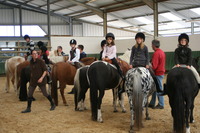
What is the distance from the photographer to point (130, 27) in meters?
27.2

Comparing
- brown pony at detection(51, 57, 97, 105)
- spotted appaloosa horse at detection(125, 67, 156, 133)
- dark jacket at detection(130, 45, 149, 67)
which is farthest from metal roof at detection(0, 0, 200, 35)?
spotted appaloosa horse at detection(125, 67, 156, 133)

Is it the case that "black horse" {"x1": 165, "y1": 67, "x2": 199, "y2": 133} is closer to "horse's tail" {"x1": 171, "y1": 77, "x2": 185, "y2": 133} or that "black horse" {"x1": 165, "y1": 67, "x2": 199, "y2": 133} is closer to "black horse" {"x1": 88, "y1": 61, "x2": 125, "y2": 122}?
"horse's tail" {"x1": 171, "y1": 77, "x2": 185, "y2": 133}

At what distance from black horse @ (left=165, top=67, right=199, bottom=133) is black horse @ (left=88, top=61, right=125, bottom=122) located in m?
1.66

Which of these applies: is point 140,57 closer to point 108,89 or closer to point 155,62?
point 108,89

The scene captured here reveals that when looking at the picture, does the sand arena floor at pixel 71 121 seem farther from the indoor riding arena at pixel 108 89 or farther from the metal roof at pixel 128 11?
the metal roof at pixel 128 11

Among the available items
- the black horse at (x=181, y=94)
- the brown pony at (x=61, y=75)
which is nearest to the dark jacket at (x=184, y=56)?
the black horse at (x=181, y=94)

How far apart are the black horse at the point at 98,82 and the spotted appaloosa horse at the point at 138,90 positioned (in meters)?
0.82

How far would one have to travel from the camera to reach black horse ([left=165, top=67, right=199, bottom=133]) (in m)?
4.54

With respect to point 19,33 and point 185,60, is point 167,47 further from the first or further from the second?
point 19,33

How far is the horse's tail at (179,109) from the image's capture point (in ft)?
14.8

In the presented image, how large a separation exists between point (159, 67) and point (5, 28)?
75.0 feet

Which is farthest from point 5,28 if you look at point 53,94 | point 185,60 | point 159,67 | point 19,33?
point 185,60

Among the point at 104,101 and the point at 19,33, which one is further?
the point at 19,33

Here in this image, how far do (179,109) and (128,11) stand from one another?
18.6 m
